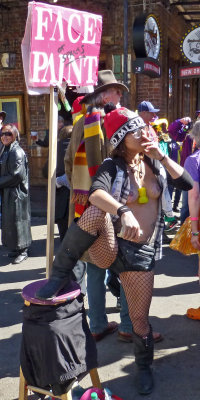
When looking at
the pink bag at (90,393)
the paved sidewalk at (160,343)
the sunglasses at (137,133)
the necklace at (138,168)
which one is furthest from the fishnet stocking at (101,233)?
the paved sidewalk at (160,343)

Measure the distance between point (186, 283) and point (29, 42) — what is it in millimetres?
3060

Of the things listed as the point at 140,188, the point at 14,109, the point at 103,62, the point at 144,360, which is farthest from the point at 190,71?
the point at 144,360

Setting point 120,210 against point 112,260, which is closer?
point 120,210

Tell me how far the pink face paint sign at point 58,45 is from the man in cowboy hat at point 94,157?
179mm

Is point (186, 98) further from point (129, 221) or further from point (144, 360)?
point (129, 221)

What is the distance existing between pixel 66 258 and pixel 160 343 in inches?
58.8

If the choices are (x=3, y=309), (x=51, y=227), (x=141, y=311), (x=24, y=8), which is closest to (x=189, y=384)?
(x=141, y=311)

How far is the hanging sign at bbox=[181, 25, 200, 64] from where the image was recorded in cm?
902

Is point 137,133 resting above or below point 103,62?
below

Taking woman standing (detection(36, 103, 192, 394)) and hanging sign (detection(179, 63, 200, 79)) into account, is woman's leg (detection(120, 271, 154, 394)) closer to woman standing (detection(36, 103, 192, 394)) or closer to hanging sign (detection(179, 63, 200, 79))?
woman standing (detection(36, 103, 192, 394))

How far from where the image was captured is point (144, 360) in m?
2.80

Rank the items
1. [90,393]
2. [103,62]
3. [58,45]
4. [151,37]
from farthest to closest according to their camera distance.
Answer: [103,62]
[151,37]
[58,45]
[90,393]

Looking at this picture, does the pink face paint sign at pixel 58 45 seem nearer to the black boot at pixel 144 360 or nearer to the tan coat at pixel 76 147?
the tan coat at pixel 76 147

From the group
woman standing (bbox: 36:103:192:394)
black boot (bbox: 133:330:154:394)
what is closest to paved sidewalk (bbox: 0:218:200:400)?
black boot (bbox: 133:330:154:394)
